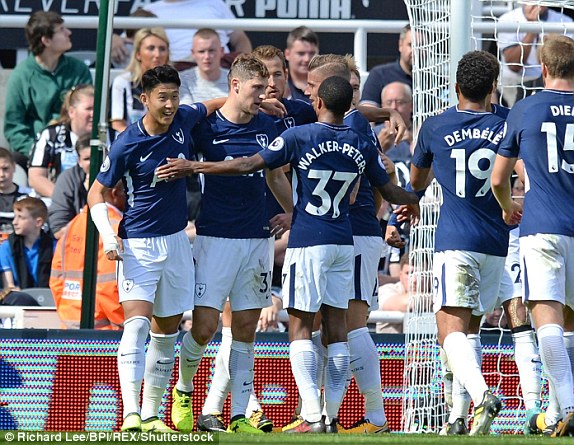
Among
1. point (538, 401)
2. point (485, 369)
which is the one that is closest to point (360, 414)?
point (485, 369)

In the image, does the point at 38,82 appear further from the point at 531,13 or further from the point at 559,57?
the point at 559,57

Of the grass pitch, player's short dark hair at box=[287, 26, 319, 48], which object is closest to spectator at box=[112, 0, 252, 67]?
player's short dark hair at box=[287, 26, 319, 48]

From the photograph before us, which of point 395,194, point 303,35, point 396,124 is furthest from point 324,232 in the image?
point 303,35

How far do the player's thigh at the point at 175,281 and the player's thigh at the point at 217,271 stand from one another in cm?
14

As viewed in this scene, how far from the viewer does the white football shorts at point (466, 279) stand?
26.9ft

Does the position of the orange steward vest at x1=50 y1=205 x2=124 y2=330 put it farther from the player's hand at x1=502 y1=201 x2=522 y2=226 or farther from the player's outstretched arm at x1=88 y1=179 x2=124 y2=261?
the player's hand at x1=502 y1=201 x2=522 y2=226

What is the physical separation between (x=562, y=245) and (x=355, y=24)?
5.08m

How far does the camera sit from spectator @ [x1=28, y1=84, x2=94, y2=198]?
12.6 m

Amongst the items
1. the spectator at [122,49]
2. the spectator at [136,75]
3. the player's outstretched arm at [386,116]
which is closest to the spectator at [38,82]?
the spectator at [122,49]

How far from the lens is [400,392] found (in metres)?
10.3

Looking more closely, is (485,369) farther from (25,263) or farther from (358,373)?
(25,263)

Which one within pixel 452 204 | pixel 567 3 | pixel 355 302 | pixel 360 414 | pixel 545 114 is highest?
pixel 567 3

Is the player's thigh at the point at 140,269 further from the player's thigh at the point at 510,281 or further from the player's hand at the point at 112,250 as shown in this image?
the player's thigh at the point at 510,281

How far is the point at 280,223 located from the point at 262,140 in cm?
65
